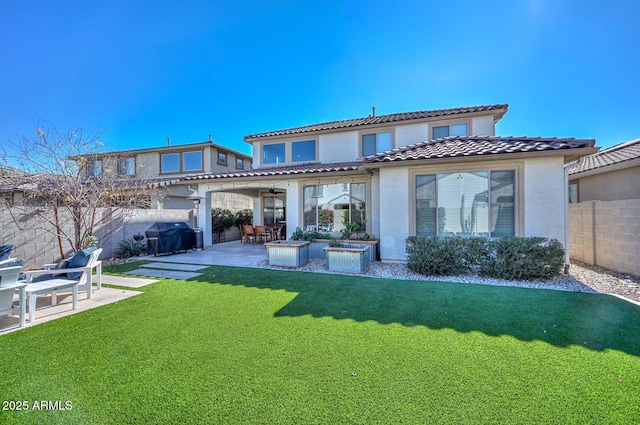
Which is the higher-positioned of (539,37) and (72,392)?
(539,37)

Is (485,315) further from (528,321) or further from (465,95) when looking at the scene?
(465,95)

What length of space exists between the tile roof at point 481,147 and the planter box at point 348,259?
3246 millimetres

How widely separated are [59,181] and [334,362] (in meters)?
10.4

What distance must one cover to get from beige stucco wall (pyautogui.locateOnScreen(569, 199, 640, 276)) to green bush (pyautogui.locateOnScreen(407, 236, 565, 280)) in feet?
7.33

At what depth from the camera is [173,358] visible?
3346mm

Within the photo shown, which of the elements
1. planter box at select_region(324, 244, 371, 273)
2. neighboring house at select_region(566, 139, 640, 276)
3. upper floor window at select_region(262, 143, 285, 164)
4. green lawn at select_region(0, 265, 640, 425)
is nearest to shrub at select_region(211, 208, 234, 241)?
upper floor window at select_region(262, 143, 285, 164)

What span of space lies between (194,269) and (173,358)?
5.94 metres

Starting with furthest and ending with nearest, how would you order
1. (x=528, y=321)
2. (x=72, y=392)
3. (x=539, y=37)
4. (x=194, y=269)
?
(x=539, y=37) → (x=194, y=269) → (x=528, y=321) → (x=72, y=392)

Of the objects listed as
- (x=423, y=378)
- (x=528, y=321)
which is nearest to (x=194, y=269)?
(x=423, y=378)

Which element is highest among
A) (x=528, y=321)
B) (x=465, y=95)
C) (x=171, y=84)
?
(x=171, y=84)

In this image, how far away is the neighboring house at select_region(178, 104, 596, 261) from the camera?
7785 mm

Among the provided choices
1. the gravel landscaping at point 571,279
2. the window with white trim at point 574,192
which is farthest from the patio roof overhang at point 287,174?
the window with white trim at point 574,192

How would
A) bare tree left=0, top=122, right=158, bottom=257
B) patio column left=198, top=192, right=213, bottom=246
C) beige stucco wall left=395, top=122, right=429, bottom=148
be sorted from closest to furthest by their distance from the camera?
bare tree left=0, top=122, right=158, bottom=257, beige stucco wall left=395, top=122, right=429, bottom=148, patio column left=198, top=192, right=213, bottom=246

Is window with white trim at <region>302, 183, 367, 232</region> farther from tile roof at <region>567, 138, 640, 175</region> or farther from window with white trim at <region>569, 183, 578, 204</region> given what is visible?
window with white trim at <region>569, 183, 578, 204</region>
